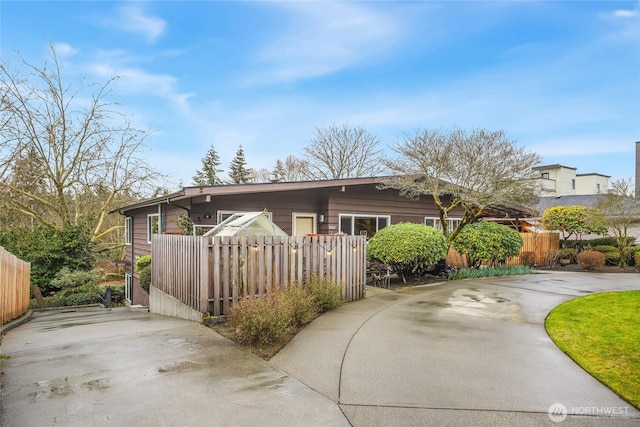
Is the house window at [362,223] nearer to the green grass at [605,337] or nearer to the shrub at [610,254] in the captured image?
the green grass at [605,337]

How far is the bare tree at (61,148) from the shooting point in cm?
1509

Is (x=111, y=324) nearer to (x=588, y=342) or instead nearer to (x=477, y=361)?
(x=477, y=361)

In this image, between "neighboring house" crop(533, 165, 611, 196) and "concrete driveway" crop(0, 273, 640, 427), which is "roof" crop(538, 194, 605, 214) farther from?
"concrete driveway" crop(0, 273, 640, 427)

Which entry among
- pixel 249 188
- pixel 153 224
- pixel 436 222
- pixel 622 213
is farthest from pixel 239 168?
pixel 622 213

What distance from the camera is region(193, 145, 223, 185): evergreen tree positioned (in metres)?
42.2

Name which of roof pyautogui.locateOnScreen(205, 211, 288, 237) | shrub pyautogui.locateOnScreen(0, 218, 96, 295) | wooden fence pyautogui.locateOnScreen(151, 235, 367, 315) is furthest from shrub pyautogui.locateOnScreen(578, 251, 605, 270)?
shrub pyautogui.locateOnScreen(0, 218, 96, 295)

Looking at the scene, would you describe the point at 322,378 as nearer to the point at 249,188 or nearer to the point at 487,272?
the point at 249,188

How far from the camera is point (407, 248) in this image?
32.5 feet

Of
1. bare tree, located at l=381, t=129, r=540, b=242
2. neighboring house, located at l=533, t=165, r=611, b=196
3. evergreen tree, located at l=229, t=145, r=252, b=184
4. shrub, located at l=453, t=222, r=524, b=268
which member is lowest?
shrub, located at l=453, t=222, r=524, b=268

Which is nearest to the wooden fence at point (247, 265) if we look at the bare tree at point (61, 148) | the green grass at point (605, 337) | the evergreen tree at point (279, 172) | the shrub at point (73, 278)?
the green grass at point (605, 337)

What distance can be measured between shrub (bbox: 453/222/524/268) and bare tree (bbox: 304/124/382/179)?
17463 millimetres

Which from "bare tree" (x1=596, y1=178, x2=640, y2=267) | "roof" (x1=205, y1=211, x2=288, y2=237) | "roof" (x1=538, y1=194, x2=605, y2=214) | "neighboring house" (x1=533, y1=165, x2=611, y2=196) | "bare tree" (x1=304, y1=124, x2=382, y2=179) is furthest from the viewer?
"neighboring house" (x1=533, y1=165, x2=611, y2=196)

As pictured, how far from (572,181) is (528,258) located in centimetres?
3419

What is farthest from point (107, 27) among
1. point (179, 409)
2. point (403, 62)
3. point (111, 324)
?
point (179, 409)
